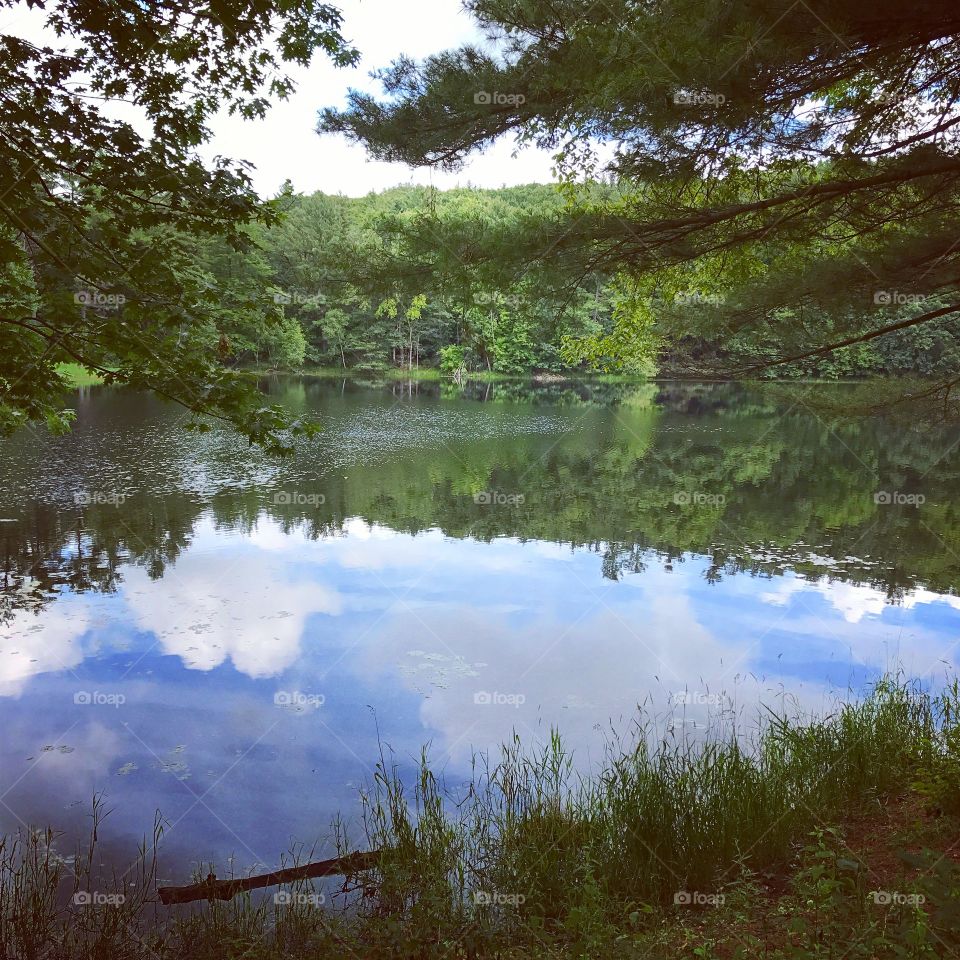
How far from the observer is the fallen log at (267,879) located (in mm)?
3836

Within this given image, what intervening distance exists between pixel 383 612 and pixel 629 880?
5218 mm

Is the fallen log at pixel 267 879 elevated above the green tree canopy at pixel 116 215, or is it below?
below

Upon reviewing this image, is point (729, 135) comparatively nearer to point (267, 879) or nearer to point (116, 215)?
point (116, 215)

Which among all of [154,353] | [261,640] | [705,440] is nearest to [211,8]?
[154,353]

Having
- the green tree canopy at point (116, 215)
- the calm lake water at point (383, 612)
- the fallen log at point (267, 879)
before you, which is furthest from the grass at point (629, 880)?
the green tree canopy at point (116, 215)

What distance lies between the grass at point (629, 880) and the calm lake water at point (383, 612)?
0.82 metres

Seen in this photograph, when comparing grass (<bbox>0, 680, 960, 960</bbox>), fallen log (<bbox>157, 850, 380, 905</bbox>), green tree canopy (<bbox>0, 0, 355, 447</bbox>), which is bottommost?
fallen log (<bbox>157, 850, 380, 905</bbox>)

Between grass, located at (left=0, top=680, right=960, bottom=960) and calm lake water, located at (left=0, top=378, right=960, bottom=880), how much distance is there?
817mm

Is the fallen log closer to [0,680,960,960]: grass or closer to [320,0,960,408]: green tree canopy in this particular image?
[0,680,960,960]: grass

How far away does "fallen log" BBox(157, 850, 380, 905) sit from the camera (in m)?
3.84

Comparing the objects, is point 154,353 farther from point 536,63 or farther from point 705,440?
point 705,440

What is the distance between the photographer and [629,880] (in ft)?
12.3

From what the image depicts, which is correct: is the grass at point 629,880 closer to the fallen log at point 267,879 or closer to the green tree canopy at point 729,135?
the fallen log at point 267,879

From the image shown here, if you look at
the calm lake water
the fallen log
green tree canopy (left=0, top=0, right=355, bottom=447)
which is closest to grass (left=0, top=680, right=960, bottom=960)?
the fallen log
